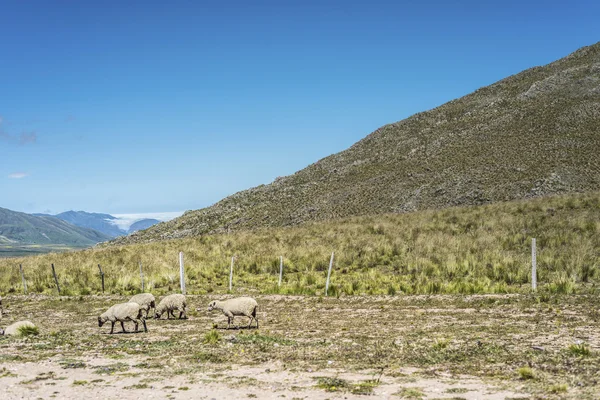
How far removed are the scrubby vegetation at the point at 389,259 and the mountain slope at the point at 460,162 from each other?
18.0m

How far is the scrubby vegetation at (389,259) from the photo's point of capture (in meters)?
24.5

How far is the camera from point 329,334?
13.7m

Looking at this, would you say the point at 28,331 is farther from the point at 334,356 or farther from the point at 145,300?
the point at 334,356

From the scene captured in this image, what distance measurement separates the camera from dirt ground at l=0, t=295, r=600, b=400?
8.52m

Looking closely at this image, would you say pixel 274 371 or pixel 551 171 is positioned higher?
pixel 551 171

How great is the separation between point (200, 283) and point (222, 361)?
61.3 feet

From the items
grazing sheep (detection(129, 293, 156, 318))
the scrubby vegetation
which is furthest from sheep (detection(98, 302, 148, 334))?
the scrubby vegetation

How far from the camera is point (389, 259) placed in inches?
1278

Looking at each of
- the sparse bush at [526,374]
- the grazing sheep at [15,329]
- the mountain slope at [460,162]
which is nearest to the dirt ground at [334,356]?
the sparse bush at [526,374]

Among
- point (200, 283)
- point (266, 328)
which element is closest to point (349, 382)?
point (266, 328)

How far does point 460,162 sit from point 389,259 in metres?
42.4

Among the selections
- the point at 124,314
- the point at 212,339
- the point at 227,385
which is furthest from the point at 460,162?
the point at 227,385

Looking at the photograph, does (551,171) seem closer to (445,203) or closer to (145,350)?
(445,203)

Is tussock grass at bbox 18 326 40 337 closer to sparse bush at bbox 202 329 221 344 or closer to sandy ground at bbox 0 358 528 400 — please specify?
sandy ground at bbox 0 358 528 400
